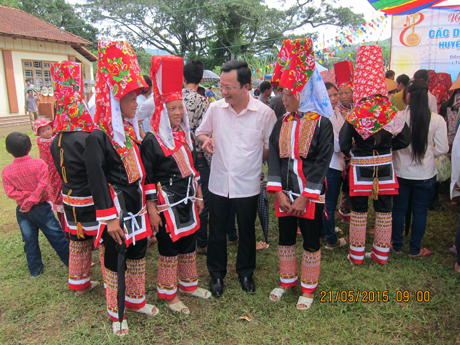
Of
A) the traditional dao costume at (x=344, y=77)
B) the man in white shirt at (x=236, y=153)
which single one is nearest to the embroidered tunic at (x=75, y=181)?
the man in white shirt at (x=236, y=153)

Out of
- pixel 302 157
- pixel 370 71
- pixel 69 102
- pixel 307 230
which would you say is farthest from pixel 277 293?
pixel 69 102

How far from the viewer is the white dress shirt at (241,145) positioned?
291 centimetres

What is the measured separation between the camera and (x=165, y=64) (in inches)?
99.6

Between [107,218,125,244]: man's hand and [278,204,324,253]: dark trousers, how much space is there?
1331mm

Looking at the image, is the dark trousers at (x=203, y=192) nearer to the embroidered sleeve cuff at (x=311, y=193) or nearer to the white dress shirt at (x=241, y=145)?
the white dress shirt at (x=241, y=145)

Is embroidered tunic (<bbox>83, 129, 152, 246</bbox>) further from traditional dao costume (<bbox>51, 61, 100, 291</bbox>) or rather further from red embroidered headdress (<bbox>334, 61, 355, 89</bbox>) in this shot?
red embroidered headdress (<bbox>334, 61, 355, 89</bbox>)

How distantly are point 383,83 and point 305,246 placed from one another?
173 centimetres

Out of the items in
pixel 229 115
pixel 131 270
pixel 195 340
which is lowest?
pixel 195 340

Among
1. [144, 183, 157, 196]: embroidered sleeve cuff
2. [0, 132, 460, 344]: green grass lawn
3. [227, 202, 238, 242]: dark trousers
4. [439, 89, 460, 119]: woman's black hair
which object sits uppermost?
[439, 89, 460, 119]: woman's black hair

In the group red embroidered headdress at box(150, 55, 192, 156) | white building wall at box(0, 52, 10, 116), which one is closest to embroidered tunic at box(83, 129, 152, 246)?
red embroidered headdress at box(150, 55, 192, 156)

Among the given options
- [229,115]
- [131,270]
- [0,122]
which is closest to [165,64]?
[229,115]

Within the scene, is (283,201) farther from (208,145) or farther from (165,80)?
(165,80)

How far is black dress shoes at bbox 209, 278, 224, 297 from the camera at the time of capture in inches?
121

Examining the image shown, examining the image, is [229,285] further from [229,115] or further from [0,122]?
[0,122]
